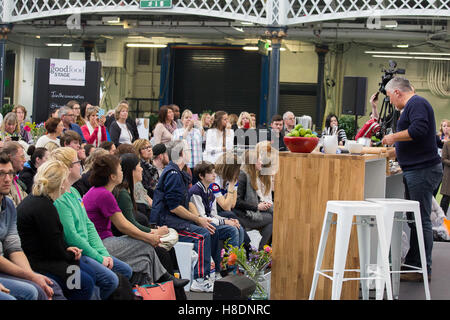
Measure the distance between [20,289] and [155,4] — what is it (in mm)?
11091

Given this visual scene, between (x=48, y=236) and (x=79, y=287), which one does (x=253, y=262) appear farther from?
(x=48, y=236)

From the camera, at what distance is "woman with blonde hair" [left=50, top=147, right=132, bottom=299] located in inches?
154

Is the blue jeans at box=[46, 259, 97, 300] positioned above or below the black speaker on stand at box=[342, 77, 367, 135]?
below

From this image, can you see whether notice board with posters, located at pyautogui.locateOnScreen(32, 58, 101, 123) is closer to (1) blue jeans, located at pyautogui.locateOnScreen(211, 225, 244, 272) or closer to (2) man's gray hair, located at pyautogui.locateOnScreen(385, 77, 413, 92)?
(1) blue jeans, located at pyautogui.locateOnScreen(211, 225, 244, 272)

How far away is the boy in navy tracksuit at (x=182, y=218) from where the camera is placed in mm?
5391

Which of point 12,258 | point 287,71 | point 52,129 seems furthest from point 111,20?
point 12,258

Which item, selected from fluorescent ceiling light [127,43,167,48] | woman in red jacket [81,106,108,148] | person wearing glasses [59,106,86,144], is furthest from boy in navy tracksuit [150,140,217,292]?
fluorescent ceiling light [127,43,167,48]

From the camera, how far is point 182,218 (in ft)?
18.2

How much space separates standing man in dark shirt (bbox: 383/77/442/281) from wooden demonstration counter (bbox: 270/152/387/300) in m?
0.71

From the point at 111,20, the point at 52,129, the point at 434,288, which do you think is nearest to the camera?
the point at 434,288

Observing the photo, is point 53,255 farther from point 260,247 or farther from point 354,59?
point 354,59

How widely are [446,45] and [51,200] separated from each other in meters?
16.8
